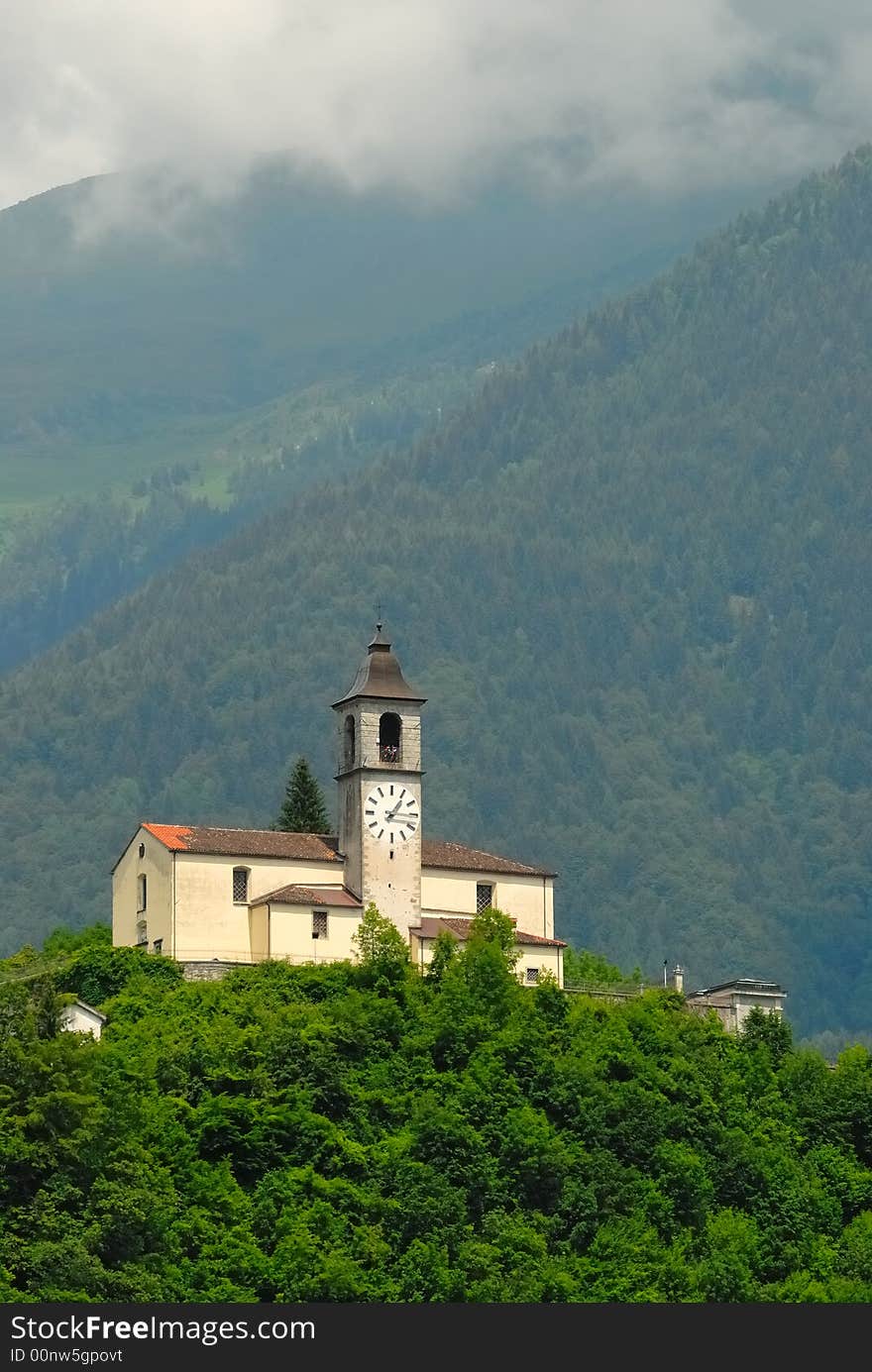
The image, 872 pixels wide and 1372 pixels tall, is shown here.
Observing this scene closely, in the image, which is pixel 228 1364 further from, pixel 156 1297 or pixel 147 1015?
pixel 147 1015

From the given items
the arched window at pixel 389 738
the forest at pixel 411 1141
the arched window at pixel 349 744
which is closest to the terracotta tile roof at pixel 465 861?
the arched window at pixel 389 738

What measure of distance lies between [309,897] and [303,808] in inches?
688

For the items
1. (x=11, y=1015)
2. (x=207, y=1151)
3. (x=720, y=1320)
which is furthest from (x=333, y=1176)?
(x=720, y=1320)

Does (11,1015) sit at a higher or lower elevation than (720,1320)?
higher

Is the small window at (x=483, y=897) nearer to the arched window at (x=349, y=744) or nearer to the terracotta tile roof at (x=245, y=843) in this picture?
the terracotta tile roof at (x=245, y=843)

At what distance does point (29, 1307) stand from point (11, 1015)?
16.6 metres

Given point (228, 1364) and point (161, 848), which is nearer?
point (228, 1364)

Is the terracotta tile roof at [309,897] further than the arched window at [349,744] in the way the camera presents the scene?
No

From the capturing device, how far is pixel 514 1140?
346 ft

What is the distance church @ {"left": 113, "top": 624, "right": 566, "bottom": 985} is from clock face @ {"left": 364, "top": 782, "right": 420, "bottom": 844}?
0.03m

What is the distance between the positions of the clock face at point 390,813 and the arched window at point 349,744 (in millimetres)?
1932

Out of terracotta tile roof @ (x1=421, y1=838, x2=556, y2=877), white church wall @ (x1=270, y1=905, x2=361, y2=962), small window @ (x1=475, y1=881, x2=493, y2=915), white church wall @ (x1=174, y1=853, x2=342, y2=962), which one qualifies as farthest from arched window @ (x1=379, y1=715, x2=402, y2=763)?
white church wall @ (x1=270, y1=905, x2=361, y2=962)

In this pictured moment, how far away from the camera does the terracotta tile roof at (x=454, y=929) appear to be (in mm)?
118500

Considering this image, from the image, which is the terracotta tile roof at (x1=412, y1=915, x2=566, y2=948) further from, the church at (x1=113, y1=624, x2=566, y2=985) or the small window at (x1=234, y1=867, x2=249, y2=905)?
the small window at (x1=234, y1=867, x2=249, y2=905)
